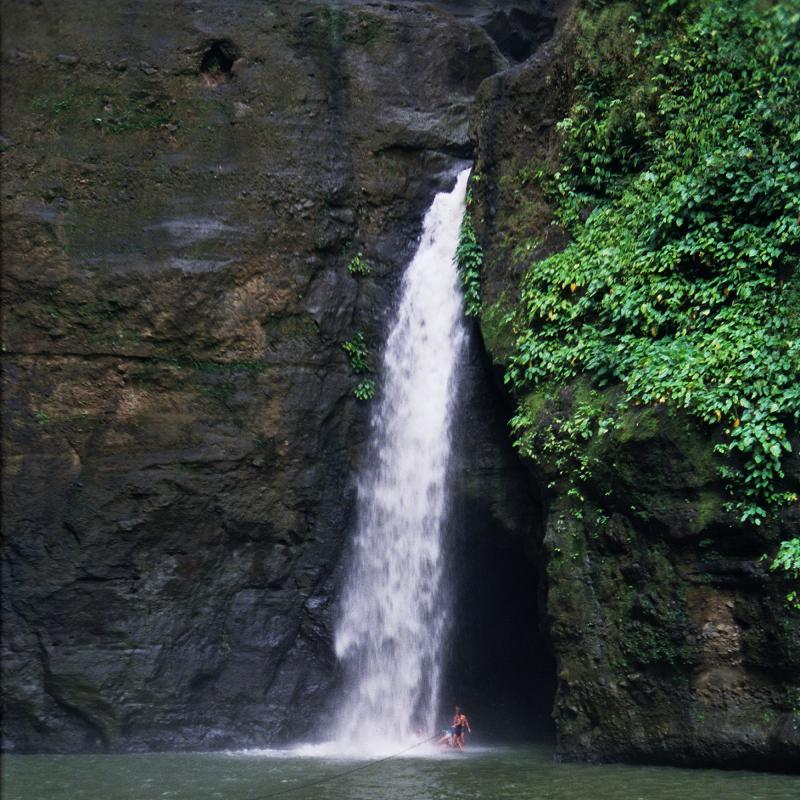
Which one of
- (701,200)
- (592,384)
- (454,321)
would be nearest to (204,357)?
(454,321)

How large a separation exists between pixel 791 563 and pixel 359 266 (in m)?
8.57

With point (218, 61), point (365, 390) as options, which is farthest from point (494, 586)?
point (218, 61)

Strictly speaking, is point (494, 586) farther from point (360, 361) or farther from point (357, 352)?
point (357, 352)

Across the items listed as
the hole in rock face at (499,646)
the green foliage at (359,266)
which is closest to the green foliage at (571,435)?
the hole in rock face at (499,646)

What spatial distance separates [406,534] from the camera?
14633 mm

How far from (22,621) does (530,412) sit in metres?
7.73

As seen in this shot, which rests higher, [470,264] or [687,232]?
[470,264]

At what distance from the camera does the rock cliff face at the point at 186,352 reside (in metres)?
13.7

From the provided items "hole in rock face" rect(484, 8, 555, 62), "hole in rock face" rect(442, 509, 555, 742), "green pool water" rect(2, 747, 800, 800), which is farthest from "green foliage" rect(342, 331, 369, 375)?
"hole in rock face" rect(484, 8, 555, 62)

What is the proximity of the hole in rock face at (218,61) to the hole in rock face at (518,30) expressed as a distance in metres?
6.00

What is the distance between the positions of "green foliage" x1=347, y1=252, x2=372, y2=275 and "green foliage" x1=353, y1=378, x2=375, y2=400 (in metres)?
1.83

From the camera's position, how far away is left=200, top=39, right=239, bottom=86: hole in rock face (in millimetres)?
16297

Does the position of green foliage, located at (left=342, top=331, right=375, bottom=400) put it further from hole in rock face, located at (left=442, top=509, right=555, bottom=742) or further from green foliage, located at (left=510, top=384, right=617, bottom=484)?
green foliage, located at (left=510, top=384, right=617, bottom=484)

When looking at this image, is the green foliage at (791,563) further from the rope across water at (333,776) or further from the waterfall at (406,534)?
the waterfall at (406,534)
